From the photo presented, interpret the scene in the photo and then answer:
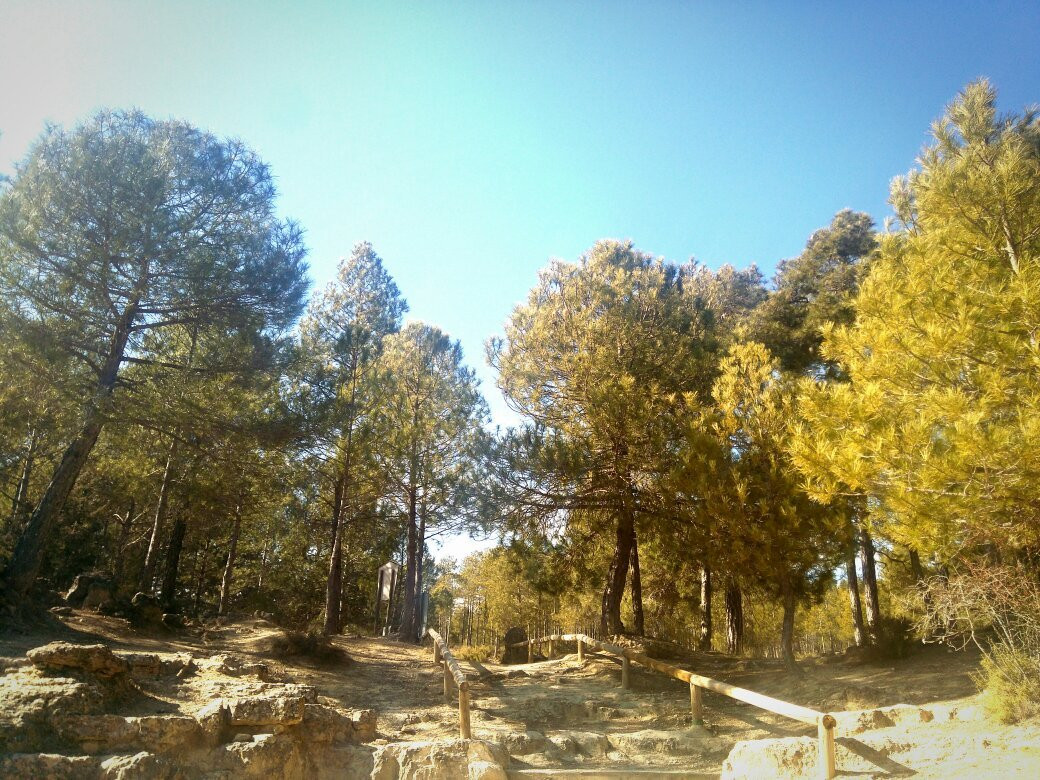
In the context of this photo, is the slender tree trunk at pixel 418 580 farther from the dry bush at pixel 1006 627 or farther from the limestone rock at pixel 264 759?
the dry bush at pixel 1006 627

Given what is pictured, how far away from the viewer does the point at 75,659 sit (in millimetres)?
6414

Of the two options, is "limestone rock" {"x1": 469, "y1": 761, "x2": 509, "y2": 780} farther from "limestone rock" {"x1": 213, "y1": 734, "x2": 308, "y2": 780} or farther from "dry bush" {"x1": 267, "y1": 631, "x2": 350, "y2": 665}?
"dry bush" {"x1": 267, "y1": 631, "x2": 350, "y2": 665}

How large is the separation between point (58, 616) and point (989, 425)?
14053 millimetres

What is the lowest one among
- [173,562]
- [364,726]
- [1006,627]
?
[364,726]

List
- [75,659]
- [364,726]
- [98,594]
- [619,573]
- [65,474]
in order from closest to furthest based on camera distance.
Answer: [75,659] → [364,726] → [65,474] → [98,594] → [619,573]

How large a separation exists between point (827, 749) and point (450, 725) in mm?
4710

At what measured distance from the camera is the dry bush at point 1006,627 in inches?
213

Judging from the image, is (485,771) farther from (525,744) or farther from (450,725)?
(450,725)

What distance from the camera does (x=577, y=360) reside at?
14.2 m

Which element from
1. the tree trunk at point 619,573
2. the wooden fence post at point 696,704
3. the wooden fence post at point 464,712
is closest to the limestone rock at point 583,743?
the wooden fence post at point 464,712

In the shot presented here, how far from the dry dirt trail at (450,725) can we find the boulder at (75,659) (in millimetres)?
30

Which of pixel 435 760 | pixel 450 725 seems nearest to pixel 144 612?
pixel 450 725

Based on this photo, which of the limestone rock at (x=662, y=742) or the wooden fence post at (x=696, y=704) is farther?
the wooden fence post at (x=696, y=704)

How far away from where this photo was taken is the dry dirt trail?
5316mm
